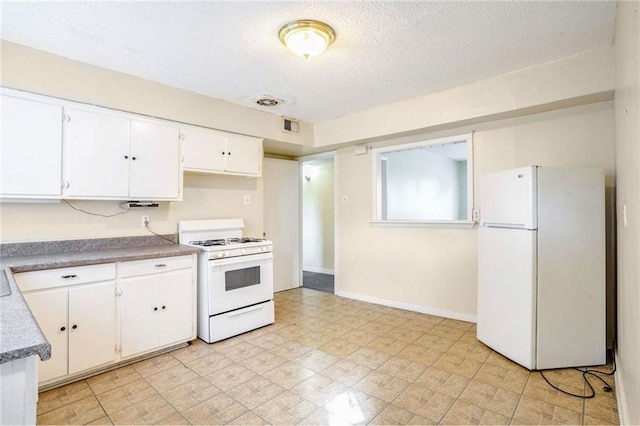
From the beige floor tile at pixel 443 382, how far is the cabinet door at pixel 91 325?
235cm

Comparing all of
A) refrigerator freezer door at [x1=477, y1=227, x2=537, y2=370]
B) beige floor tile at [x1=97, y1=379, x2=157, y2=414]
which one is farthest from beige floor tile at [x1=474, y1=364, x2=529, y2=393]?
beige floor tile at [x1=97, y1=379, x2=157, y2=414]

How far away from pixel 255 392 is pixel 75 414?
3.59ft

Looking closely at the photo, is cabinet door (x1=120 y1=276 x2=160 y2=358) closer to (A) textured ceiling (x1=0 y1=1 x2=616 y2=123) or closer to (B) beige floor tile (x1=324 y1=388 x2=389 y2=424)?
(B) beige floor tile (x1=324 y1=388 x2=389 y2=424)

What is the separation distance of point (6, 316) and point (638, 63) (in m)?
2.65

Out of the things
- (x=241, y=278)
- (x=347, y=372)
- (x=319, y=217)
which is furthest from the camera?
(x=319, y=217)

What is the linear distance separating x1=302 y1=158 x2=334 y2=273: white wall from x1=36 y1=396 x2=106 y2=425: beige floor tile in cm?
460

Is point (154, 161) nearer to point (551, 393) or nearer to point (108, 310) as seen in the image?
point (108, 310)

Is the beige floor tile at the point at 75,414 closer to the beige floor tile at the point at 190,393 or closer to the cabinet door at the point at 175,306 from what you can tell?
the beige floor tile at the point at 190,393

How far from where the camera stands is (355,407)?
208 centimetres

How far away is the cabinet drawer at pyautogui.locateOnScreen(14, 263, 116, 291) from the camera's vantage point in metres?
2.15

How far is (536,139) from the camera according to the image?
10.3 feet

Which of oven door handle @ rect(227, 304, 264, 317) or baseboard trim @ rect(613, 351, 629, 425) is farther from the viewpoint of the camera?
oven door handle @ rect(227, 304, 264, 317)

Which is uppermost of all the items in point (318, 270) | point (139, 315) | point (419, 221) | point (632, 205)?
point (632, 205)

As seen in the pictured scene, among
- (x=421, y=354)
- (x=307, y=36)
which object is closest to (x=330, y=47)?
(x=307, y=36)
